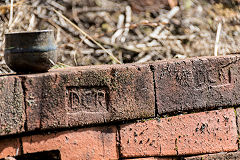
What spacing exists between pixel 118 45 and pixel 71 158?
1.65m

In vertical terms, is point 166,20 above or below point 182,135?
above

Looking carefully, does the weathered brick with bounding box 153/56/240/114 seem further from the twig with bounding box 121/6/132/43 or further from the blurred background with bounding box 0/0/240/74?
the twig with bounding box 121/6/132/43

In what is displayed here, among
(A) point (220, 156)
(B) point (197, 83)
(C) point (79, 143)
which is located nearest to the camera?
(C) point (79, 143)

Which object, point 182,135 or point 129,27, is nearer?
point 182,135

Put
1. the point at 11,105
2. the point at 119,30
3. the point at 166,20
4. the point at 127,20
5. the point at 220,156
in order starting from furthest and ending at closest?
the point at 166,20 → the point at 127,20 → the point at 119,30 → the point at 220,156 → the point at 11,105

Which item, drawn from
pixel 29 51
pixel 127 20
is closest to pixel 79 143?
pixel 29 51

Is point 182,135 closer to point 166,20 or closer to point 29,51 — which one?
point 29,51

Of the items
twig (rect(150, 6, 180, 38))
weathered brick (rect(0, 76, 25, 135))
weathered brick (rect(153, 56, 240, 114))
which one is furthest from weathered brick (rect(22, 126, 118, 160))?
twig (rect(150, 6, 180, 38))

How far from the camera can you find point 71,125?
2.35 m

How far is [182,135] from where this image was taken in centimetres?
262

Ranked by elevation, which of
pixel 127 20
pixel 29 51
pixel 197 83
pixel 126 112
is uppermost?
pixel 127 20

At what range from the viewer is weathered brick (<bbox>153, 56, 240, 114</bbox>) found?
2518 millimetres

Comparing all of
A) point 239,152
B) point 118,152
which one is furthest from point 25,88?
point 239,152

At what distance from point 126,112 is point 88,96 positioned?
256 mm
